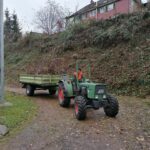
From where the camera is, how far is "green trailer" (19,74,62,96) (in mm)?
14125

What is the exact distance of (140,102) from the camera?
12.4 metres

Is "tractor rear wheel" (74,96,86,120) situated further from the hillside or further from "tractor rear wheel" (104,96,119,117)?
the hillside

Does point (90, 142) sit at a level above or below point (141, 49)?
below

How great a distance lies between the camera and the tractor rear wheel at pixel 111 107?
30.8 feet

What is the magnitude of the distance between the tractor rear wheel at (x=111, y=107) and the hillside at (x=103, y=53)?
458 centimetres

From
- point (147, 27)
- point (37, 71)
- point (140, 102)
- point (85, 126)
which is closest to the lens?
point (85, 126)

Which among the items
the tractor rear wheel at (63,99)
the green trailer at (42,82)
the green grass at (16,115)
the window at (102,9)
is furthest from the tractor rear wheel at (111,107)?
the window at (102,9)

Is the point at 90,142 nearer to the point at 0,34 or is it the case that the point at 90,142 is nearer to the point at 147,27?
the point at 0,34

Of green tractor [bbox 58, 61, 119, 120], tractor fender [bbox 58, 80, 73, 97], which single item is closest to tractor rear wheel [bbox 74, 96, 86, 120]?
green tractor [bbox 58, 61, 119, 120]

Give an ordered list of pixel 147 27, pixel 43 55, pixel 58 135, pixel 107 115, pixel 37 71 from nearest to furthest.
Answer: pixel 58 135
pixel 107 115
pixel 147 27
pixel 37 71
pixel 43 55

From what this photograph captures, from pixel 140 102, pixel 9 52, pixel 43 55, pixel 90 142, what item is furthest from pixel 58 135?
pixel 9 52

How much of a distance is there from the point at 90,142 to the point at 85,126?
5.05ft

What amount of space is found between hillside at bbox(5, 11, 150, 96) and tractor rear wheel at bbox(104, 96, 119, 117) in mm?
4583

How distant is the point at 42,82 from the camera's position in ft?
46.1
